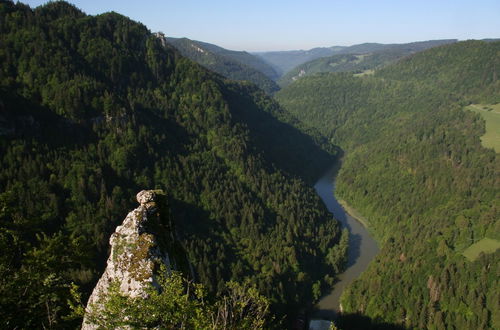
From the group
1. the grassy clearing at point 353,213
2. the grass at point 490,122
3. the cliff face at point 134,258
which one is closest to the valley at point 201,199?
the cliff face at point 134,258

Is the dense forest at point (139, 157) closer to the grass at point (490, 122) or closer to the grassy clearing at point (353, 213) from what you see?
the grassy clearing at point (353, 213)

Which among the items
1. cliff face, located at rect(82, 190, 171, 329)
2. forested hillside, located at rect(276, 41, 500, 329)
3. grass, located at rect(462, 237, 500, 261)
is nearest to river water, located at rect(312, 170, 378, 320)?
forested hillside, located at rect(276, 41, 500, 329)

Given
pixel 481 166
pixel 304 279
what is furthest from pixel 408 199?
pixel 304 279

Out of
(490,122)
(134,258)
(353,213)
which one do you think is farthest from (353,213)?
(134,258)

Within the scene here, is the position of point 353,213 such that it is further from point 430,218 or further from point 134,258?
point 134,258

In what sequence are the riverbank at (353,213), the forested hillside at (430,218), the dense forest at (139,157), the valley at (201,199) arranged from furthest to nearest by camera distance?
the riverbank at (353,213)
the dense forest at (139,157)
the forested hillside at (430,218)
the valley at (201,199)
